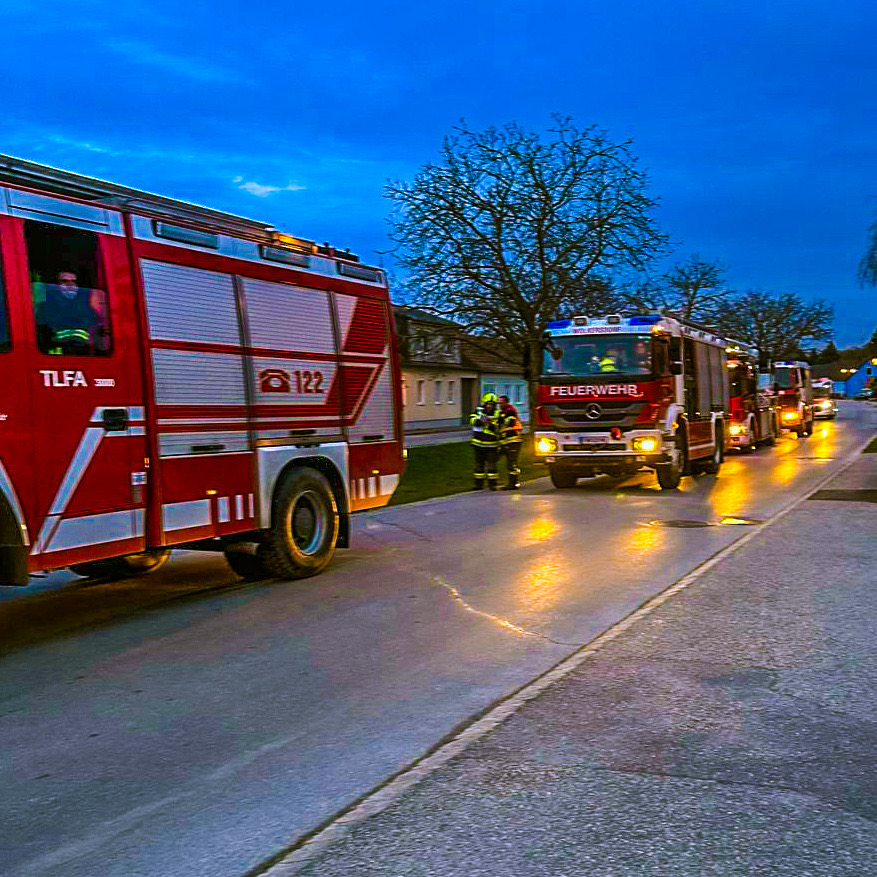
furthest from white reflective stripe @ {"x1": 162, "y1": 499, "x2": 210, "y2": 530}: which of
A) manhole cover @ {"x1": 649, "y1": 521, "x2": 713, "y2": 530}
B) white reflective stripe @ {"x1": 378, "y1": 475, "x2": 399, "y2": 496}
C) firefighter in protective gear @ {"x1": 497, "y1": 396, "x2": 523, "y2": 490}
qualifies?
firefighter in protective gear @ {"x1": 497, "y1": 396, "x2": 523, "y2": 490}

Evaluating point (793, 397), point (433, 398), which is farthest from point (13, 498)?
point (433, 398)

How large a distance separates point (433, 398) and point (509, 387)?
13719 millimetres

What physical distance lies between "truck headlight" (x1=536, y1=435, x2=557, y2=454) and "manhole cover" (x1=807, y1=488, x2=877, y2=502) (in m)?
4.18

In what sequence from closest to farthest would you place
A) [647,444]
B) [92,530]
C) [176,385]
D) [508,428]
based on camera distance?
[92,530], [176,385], [647,444], [508,428]

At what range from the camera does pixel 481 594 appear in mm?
8109

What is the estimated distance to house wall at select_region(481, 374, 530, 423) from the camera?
203 feet

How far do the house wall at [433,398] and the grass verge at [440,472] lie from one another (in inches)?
760

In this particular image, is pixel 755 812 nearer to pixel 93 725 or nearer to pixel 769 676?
pixel 769 676

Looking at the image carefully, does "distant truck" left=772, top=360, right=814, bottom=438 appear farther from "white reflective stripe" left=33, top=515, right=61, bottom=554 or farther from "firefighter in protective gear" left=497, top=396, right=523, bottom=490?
"white reflective stripe" left=33, top=515, right=61, bottom=554

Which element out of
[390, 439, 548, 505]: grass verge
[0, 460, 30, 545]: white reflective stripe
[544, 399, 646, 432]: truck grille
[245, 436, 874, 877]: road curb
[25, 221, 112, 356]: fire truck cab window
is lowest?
[245, 436, 874, 877]: road curb

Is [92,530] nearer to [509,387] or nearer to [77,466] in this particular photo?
[77,466]

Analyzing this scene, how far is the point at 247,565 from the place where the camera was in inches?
361

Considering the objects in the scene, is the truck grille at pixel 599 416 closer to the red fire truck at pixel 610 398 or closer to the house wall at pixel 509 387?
the red fire truck at pixel 610 398

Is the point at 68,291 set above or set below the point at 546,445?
above
